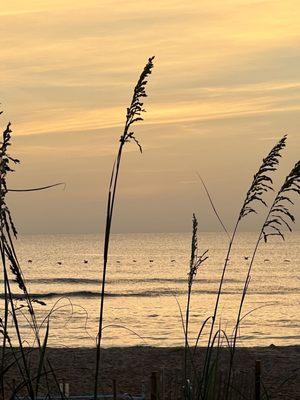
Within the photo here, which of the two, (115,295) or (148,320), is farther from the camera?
(115,295)

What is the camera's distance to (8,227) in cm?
256

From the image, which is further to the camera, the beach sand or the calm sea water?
the calm sea water

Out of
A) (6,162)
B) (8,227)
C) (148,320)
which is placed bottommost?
(148,320)

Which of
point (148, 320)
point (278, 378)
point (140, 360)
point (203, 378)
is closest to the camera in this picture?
point (203, 378)

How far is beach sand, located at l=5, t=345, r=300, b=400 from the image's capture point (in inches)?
669

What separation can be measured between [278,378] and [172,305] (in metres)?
32.5

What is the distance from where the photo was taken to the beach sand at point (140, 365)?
1700cm

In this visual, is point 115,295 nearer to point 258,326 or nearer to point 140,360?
point 258,326

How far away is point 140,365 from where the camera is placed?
67.9 feet

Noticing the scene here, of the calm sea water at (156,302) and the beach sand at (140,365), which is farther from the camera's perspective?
the calm sea water at (156,302)

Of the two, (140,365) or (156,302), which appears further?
(156,302)

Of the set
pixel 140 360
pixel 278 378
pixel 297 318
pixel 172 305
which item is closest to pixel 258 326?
pixel 297 318

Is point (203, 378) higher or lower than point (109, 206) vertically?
lower

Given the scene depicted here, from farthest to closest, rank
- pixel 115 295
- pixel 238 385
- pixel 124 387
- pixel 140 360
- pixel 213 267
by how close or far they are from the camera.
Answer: pixel 213 267 < pixel 115 295 < pixel 140 360 < pixel 124 387 < pixel 238 385
